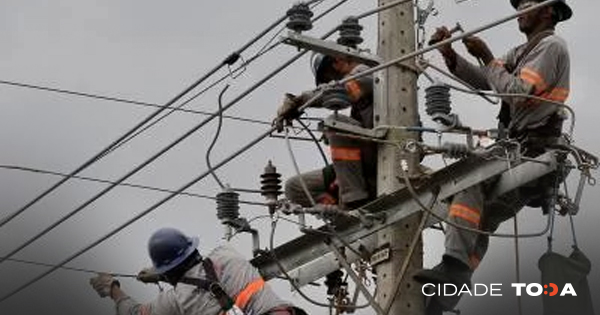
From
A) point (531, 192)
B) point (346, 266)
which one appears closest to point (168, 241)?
point (346, 266)

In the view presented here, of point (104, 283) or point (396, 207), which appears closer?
point (396, 207)

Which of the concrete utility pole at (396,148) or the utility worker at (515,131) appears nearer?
the utility worker at (515,131)

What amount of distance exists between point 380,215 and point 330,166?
4.03 feet

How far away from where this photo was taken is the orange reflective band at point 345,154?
53.1 ft

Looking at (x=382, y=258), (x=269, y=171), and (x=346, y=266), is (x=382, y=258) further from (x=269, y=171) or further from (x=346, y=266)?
(x=269, y=171)

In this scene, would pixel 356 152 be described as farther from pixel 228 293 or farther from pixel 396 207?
pixel 228 293

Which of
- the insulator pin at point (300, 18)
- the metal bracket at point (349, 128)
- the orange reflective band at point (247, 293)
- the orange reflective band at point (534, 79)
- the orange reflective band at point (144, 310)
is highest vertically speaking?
the insulator pin at point (300, 18)

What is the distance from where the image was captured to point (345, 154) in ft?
53.3

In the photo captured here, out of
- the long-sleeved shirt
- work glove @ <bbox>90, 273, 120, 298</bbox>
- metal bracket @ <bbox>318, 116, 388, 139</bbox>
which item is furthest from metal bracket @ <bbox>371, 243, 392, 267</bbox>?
work glove @ <bbox>90, 273, 120, 298</bbox>

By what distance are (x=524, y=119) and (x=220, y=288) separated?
2562mm

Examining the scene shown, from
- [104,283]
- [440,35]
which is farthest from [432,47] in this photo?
[104,283]

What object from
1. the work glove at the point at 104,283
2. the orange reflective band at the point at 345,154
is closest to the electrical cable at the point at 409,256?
the orange reflective band at the point at 345,154

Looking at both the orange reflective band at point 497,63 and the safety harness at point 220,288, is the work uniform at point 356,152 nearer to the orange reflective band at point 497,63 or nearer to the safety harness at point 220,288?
the orange reflective band at point 497,63

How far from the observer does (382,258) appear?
1552cm
